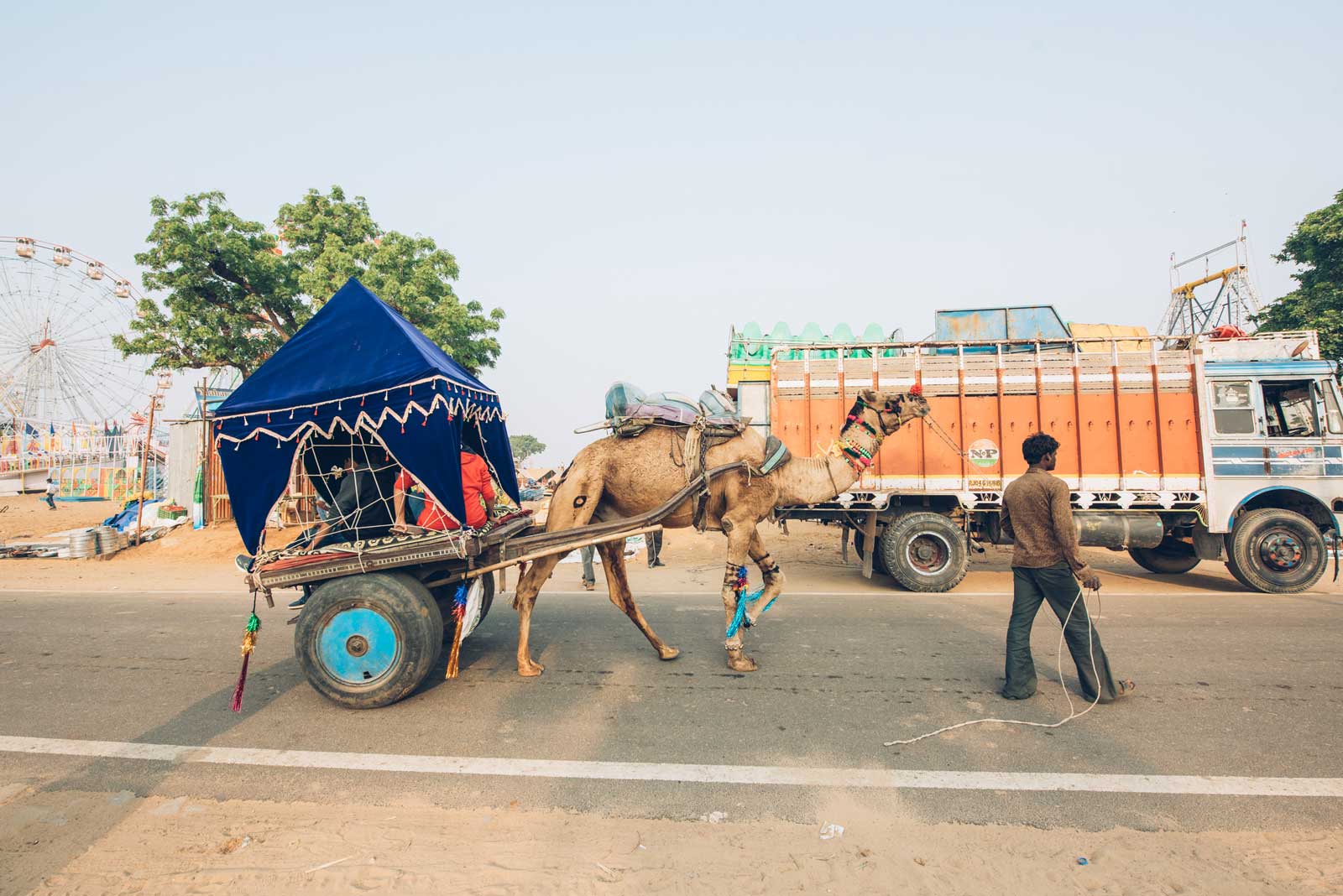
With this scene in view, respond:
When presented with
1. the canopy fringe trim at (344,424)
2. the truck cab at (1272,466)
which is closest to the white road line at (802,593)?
the truck cab at (1272,466)

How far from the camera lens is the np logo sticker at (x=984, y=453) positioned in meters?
8.84

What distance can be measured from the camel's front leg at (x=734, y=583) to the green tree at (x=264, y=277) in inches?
501

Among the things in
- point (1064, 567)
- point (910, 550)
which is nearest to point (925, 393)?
point (910, 550)

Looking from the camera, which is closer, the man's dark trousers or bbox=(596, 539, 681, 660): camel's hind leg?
the man's dark trousers

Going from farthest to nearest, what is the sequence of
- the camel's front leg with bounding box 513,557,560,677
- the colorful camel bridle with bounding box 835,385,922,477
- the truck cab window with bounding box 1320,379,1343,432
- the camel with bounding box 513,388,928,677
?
the truck cab window with bounding box 1320,379,1343,432 → the colorful camel bridle with bounding box 835,385,922,477 → the camel with bounding box 513,388,928,677 → the camel's front leg with bounding box 513,557,560,677

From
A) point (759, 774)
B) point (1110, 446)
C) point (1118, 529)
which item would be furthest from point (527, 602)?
point (1110, 446)

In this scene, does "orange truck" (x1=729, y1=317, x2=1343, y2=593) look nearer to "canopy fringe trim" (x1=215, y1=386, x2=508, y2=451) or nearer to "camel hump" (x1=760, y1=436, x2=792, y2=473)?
"camel hump" (x1=760, y1=436, x2=792, y2=473)

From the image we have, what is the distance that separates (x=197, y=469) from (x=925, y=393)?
55.6 feet

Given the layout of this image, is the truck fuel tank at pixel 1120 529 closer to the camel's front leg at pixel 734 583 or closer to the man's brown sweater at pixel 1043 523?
the man's brown sweater at pixel 1043 523

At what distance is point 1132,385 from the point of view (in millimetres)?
8750

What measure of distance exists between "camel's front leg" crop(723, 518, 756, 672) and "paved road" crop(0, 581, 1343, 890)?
6.3 inches

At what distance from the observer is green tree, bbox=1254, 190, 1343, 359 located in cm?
1605

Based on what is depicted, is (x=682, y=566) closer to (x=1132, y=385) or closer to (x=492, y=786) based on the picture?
(x=1132, y=385)

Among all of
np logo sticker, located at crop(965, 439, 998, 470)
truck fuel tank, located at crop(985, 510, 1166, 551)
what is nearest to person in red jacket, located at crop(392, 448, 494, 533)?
np logo sticker, located at crop(965, 439, 998, 470)
